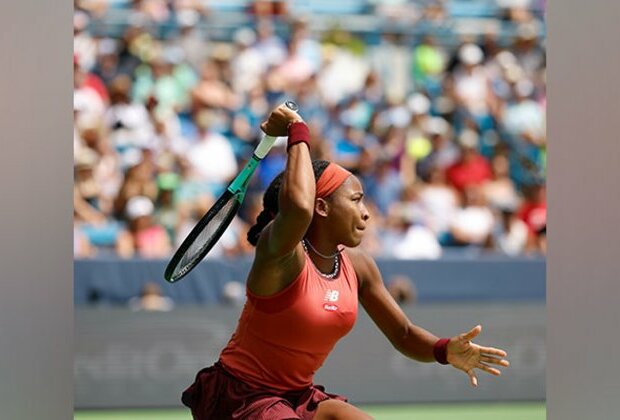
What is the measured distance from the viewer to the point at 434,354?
14.6 feet

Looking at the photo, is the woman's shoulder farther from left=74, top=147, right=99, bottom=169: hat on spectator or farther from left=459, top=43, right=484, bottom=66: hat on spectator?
left=459, top=43, right=484, bottom=66: hat on spectator

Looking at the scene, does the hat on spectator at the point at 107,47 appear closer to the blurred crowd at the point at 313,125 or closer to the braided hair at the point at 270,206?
the blurred crowd at the point at 313,125

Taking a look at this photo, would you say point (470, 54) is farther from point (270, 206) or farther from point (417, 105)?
point (270, 206)

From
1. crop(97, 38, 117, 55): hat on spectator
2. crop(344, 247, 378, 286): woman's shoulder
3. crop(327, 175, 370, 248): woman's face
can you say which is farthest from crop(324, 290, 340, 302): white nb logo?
crop(97, 38, 117, 55): hat on spectator

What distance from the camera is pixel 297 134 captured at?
12.7 feet

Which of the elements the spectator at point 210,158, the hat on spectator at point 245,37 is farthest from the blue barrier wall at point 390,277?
the hat on spectator at point 245,37

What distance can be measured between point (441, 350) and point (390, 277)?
4024 millimetres

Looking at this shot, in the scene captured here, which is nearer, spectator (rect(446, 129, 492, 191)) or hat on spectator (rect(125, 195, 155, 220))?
hat on spectator (rect(125, 195, 155, 220))

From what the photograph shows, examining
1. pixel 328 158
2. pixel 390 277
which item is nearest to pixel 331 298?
pixel 390 277

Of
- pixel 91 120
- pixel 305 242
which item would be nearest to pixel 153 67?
pixel 91 120

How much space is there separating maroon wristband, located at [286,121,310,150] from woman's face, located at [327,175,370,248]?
0.33m

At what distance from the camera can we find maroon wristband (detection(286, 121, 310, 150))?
3867 millimetres
